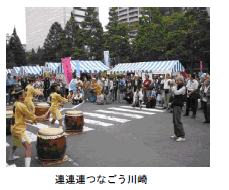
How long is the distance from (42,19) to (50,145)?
431 feet

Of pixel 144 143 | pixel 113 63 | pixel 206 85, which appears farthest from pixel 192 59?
pixel 144 143

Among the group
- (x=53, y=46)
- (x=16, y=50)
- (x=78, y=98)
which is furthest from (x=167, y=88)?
(x=16, y=50)

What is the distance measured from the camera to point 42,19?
409 ft

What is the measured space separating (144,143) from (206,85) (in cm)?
432

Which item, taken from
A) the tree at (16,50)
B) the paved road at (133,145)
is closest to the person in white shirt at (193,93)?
the paved road at (133,145)

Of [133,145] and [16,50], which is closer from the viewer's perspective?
[133,145]

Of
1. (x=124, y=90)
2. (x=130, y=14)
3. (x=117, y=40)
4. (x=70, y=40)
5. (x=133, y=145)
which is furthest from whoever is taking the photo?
(x=130, y=14)

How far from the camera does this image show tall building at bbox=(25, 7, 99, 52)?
Result: 350ft

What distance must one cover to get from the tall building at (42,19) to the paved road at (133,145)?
103m

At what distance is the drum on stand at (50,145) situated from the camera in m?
5.48

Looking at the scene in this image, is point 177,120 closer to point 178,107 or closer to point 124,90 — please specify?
point 178,107

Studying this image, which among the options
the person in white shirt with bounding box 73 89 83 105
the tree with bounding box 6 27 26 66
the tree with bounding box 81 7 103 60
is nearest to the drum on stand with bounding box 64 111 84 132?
the person in white shirt with bounding box 73 89 83 105

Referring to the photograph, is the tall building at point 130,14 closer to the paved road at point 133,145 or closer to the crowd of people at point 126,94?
the crowd of people at point 126,94

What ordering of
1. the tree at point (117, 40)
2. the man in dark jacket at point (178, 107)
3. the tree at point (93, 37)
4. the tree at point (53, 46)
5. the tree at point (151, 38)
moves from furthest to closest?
the tree at point (53, 46), the tree at point (93, 37), the tree at point (117, 40), the tree at point (151, 38), the man in dark jacket at point (178, 107)
